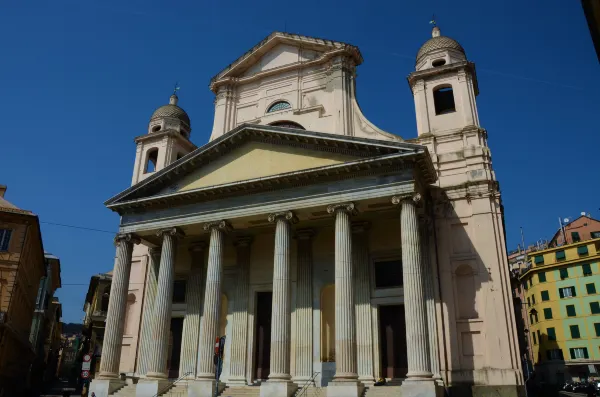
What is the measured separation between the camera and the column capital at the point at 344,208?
61.6ft

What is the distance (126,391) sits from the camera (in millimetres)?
20516

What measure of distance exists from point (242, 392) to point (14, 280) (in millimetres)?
16962

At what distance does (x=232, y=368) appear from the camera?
71.2 feet

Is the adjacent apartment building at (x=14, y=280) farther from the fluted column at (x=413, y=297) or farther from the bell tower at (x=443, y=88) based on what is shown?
the bell tower at (x=443, y=88)

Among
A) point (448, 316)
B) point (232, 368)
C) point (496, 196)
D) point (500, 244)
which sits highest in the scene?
point (496, 196)

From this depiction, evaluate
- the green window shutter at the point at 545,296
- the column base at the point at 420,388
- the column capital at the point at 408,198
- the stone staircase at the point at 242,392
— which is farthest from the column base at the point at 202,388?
the green window shutter at the point at 545,296

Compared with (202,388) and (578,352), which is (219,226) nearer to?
(202,388)

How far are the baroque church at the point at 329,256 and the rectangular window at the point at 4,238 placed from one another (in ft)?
28.6

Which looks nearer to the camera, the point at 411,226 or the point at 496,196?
the point at 411,226

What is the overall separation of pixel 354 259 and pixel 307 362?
4.77 metres

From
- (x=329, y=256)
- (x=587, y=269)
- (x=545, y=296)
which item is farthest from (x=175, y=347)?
(x=587, y=269)

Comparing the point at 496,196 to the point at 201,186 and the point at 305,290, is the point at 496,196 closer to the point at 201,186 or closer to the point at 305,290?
the point at 305,290

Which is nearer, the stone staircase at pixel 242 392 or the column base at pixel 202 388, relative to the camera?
the column base at pixel 202 388

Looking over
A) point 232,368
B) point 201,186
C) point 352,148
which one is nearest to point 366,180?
point 352,148
